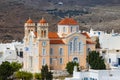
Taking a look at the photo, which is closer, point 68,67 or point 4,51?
point 68,67

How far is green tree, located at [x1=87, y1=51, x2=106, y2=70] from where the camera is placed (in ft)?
255

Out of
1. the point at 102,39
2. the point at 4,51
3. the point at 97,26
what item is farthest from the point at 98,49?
the point at 97,26

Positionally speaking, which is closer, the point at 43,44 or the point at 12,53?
the point at 43,44

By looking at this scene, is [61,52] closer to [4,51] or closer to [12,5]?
[4,51]

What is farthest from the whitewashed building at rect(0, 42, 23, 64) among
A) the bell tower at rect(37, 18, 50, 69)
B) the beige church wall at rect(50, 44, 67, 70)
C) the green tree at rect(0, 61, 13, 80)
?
the green tree at rect(0, 61, 13, 80)

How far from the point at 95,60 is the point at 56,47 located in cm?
627

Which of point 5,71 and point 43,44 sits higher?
point 43,44

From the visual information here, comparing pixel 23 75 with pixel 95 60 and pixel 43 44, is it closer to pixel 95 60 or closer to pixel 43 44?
pixel 95 60

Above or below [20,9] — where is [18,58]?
below

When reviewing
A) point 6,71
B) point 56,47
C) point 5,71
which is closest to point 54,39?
point 56,47

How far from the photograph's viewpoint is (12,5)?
7510 inches

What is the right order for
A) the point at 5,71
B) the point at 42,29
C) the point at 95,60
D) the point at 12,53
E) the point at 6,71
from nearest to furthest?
1. the point at 5,71
2. the point at 6,71
3. the point at 95,60
4. the point at 42,29
5. the point at 12,53

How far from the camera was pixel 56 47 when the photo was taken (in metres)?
84.8

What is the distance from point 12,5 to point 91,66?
371ft
